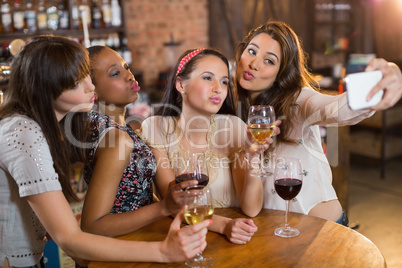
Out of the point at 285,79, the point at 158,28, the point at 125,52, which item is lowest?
the point at 285,79

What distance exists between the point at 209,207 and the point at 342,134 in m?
2.32

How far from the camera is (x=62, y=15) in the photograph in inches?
183

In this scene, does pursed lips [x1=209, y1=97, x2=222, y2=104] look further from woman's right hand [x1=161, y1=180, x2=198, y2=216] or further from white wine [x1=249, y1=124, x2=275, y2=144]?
woman's right hand [x1=161, y1=180, x2=198, y2=216]

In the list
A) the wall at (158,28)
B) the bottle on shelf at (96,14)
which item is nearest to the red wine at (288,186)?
the bottle on shelf at (96,14)

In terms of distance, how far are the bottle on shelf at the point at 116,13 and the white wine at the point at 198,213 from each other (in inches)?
162

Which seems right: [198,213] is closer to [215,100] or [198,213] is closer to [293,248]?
[293,248]

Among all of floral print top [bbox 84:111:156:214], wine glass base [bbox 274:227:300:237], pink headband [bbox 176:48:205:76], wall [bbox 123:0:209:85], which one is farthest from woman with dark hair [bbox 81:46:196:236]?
wall [bbox 123:0:209:85]

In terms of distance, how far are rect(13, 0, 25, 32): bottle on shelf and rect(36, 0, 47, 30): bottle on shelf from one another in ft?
0.52

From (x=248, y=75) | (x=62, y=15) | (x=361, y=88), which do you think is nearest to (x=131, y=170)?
(x=248, y=75)

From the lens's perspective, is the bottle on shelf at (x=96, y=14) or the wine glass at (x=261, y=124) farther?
the bottle on shelf at (x=96, y=14)

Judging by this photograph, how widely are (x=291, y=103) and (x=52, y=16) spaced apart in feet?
11.4

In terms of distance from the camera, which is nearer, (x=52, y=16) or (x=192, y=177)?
(x=192, y=177)

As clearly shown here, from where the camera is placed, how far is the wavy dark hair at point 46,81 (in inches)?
54.1

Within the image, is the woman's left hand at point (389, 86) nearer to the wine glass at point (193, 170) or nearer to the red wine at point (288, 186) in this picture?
the red wine at point (288, 186)
